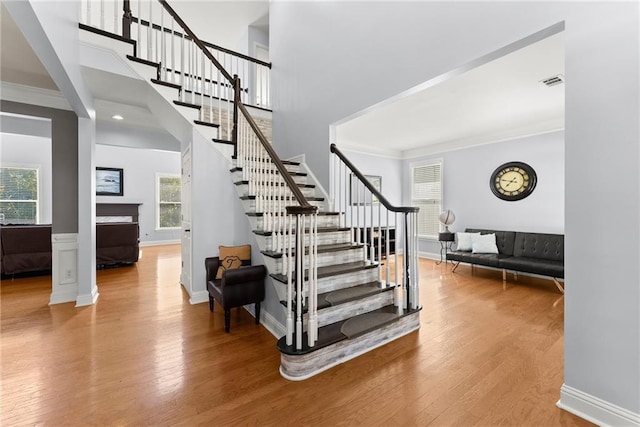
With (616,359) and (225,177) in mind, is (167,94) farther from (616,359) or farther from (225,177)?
(616,359)

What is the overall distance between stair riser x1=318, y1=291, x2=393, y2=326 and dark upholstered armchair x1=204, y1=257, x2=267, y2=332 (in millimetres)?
804

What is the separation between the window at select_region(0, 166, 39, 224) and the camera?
732 cm

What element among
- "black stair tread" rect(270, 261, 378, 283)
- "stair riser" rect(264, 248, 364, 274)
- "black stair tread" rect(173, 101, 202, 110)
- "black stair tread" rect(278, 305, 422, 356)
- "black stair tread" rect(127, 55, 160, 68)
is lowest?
"black stair tread" rect(278, 305, 422, 356)

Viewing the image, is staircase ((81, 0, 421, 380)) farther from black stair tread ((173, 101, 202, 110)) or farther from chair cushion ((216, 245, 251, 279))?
chair cushion ((216, 245, 251, 279))

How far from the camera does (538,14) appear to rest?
1885 millimetres

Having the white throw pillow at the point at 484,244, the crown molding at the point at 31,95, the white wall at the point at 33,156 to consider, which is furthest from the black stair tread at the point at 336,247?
the white wall at the point at 33,156

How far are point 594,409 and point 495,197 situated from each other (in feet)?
15.6

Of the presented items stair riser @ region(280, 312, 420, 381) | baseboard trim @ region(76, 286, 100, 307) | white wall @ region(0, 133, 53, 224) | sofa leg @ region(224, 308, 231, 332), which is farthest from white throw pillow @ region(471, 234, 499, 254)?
white wall @ region(0, 133, 53, 224)

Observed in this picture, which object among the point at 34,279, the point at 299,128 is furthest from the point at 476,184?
the point at 34,279

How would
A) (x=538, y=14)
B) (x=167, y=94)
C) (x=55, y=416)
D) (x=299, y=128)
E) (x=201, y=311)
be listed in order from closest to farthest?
(x=55, y=416)
(x=538, y=14)
(x=201, y=311)
(x=167, y=94)
(x=299, y=128)

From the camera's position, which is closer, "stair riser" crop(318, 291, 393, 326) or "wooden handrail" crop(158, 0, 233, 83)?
"stair riser" crop(318, 291, 393, 326)

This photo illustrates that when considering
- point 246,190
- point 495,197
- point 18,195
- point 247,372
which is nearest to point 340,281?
point 247,372

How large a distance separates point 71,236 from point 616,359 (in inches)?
220

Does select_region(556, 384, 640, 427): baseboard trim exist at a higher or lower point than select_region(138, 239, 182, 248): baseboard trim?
lower
